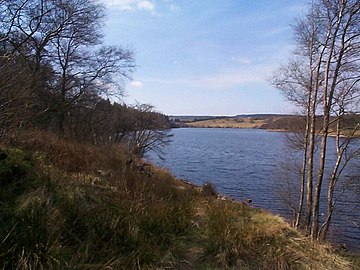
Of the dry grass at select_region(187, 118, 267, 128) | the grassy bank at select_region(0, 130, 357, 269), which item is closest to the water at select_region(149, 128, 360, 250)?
the grassy bank at select_region(0, 130, 357, 269)

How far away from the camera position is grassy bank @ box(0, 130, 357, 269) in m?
3.52

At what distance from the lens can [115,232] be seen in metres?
4.32

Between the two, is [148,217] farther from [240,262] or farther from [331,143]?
[331,143]

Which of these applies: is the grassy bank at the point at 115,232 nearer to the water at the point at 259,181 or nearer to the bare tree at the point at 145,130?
the water at the point at 259,181

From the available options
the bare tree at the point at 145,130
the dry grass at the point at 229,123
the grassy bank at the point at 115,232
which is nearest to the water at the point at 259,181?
the bare tree at the point at 145,130

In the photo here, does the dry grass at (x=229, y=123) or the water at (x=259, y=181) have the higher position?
the dry grass at (x=229, y=123)

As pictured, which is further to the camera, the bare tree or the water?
the bare tree

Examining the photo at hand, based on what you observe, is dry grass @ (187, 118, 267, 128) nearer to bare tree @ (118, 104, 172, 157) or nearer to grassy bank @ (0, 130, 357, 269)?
bare tree @ (118, 104, 172, 157)

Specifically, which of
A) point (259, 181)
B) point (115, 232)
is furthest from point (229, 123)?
point (115, 232)

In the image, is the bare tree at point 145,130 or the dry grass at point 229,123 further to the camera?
the dry grass at point 229,123

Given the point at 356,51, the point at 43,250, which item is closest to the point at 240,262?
the point at 43,250

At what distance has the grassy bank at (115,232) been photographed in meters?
3.52

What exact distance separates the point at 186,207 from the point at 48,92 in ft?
58.4

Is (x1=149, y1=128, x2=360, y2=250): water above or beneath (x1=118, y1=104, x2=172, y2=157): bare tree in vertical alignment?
beneath
